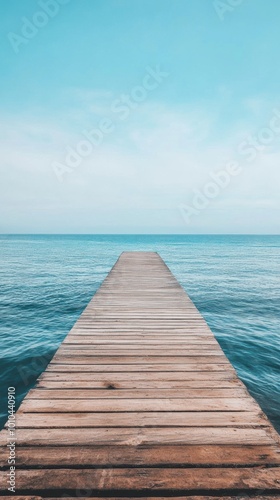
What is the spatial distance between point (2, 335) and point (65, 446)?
757 centimetres

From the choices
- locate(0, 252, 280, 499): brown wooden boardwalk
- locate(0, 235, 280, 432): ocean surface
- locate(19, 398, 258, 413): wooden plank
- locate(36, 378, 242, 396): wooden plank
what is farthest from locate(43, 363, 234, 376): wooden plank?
locate(0, 235, 280, 432): ocean surface

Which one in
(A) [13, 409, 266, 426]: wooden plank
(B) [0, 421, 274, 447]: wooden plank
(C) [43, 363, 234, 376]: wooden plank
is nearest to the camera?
(B) [0, 421, 274, 447]: wooden plank

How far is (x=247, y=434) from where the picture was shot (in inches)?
94.7

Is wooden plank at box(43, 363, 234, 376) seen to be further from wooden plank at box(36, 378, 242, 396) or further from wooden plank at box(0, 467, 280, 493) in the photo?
wooden plank at box(0, 467, 280, 493)

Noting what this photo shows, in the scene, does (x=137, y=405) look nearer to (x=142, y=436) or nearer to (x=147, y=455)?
(x=142, y=436)

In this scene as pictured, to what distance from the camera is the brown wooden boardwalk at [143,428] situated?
1944 mm

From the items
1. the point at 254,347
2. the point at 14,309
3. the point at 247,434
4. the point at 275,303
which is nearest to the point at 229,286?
the point at 275,303

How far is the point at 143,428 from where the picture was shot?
8.11ft

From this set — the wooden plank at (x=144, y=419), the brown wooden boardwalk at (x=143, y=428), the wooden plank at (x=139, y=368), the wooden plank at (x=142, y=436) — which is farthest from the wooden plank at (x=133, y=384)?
the wooden plank at (x=142, y=436)

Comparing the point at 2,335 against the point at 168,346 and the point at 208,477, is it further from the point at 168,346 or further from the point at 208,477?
the point at 208,477

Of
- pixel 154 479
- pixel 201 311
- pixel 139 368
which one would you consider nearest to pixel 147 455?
pixel 154 479

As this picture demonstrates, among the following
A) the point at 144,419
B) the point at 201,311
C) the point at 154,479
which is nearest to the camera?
the point at 154,479

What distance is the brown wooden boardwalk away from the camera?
6.38 ft

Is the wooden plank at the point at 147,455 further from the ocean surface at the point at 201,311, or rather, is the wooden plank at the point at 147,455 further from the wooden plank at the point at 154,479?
the ocean surface at the point at 201,311
